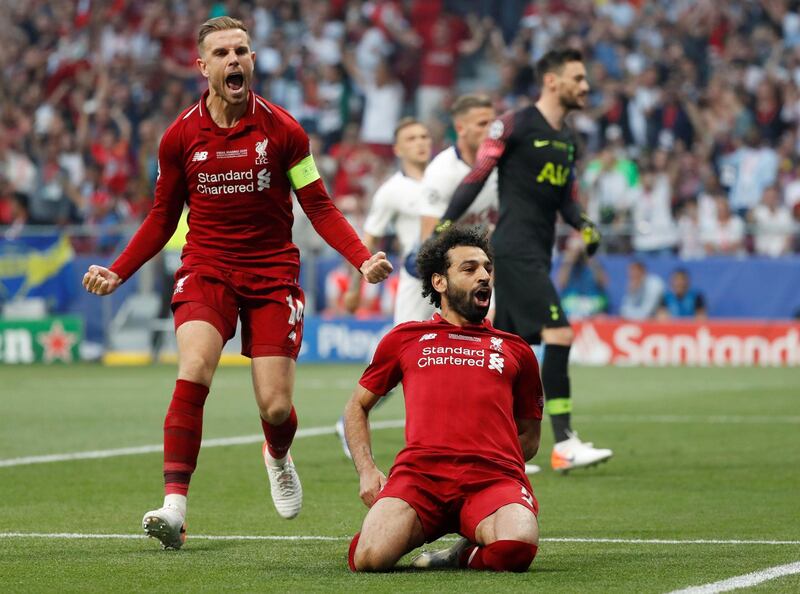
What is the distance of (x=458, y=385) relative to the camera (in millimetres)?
6820

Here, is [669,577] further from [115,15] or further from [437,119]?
[115,15]

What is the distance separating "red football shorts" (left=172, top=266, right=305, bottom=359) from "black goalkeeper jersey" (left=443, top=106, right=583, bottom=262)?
333cm

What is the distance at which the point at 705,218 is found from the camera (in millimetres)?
24406

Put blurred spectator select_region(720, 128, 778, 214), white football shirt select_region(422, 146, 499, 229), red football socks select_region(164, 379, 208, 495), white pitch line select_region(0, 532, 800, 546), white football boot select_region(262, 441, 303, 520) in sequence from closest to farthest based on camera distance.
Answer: white pitch line select_region(0, 532, 800, 546), red football socks select_region(164, 379, 208, 495), white football boot select_region(262, 441, 303, 520), white football shirt select_region(422, 146, 499, 229), blurred spectator select_region(720, 128, 778, 214)

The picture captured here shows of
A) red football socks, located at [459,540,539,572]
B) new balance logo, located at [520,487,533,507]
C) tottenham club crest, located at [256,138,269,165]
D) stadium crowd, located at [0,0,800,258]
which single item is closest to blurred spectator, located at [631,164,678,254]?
stadium crowd, located at [0,0,800,258]

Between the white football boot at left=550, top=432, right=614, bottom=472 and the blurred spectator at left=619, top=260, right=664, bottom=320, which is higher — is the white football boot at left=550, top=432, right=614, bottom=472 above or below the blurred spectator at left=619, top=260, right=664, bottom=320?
below

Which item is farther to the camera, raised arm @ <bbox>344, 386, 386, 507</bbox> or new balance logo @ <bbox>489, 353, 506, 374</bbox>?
new balance logo @ <bbox>489, 353, 506, 374</bbox>

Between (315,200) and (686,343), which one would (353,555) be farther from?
(686,343)

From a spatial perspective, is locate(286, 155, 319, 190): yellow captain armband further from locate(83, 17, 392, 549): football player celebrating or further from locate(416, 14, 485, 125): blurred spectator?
locate(416, 14, 485, 125): blurred spectator

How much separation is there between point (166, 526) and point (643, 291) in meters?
17.1

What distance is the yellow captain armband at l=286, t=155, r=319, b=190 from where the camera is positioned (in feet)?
26.1

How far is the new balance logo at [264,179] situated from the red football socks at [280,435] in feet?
3.73

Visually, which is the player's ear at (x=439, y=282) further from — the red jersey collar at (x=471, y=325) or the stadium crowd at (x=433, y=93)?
the stadium crowd at (x=433, y=93)

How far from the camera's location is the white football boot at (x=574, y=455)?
1061 cm
